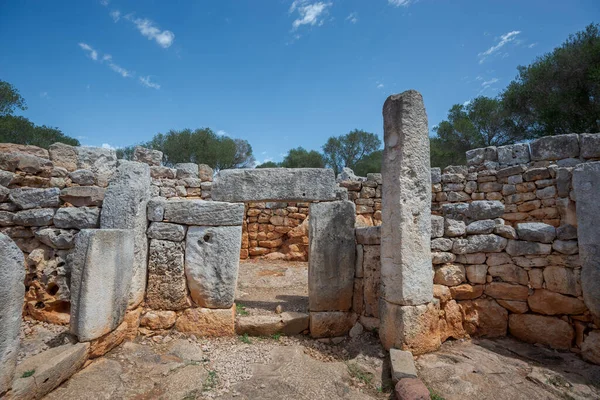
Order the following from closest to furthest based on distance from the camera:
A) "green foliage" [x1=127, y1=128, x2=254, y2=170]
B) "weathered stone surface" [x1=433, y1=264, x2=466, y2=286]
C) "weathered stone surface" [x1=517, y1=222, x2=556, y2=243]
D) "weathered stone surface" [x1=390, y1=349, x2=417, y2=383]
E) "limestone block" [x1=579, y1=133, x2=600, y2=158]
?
"weathered stone surface" [x1=390, y1=349, x2=417, y2=383] → "weathered stone surface" [x1=517, y1=222, x2=556, y2=243] → "weathered stone surface" [x1=433, y1=264, x2=466, y2=286] → "limestone block" [x1=579, y1=133, x2=600, y2=158] → "green foliage" [x1=127, y1=128, x2=254, y2=170]

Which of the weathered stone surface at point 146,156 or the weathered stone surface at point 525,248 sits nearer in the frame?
the weathered stone surface at point 525,248

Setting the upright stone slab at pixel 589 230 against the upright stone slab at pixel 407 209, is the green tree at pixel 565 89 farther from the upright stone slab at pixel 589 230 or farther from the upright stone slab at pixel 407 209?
the upright stone slab at pixel 407 209

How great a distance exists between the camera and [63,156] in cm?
451

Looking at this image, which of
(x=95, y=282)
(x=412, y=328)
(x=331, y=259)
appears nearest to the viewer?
(x=95, y=282)

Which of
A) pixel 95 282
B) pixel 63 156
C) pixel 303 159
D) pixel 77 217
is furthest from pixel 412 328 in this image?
pixel 303 159

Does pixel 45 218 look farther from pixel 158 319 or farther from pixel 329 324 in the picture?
pixel 329 324

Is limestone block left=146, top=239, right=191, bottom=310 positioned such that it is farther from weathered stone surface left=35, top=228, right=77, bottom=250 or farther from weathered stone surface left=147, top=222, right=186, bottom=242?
weathered stone surface left=35, top=228, right=77, bottom=250

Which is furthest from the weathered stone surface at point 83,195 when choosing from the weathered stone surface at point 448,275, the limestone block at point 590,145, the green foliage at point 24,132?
the green foliage at point 24,132

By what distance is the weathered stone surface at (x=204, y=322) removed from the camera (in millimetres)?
4152

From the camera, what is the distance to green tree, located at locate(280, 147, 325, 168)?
20.8 m

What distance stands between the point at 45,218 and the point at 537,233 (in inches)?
234

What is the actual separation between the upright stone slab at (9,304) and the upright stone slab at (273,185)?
2.60 meters

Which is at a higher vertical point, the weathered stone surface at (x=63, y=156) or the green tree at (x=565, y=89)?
the green tree at (x=565, y=89)

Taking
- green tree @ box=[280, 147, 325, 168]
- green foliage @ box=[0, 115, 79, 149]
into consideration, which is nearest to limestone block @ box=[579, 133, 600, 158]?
green tree @ box=[280, 147, 325, 168]
